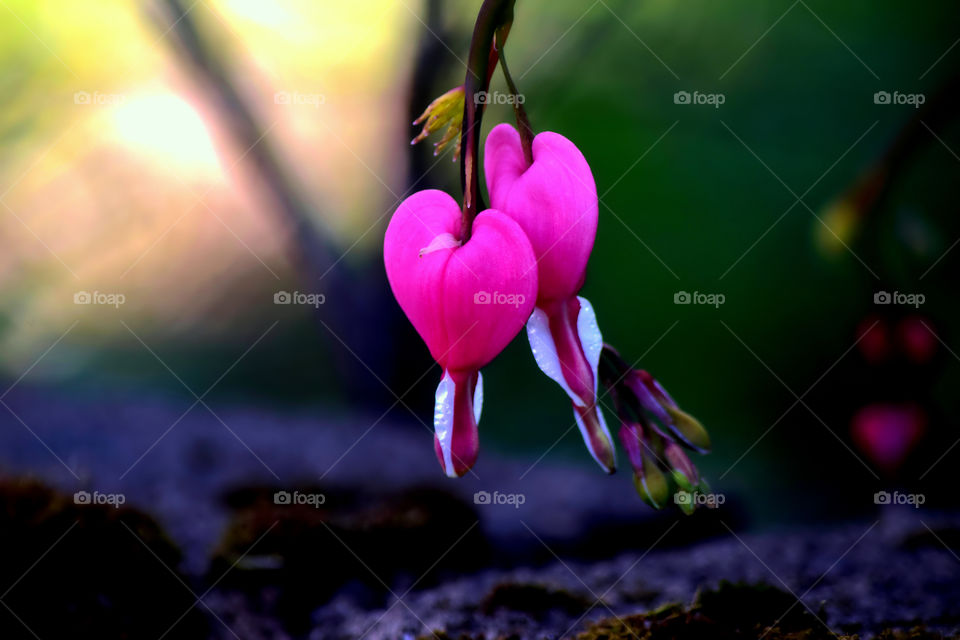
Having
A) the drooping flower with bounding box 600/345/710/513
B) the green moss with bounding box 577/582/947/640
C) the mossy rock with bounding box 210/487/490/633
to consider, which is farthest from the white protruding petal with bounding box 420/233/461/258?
the mossy rock with bounding box 210/487/490/633

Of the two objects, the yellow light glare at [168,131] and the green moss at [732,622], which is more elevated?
the yellow light glare at [168,131]

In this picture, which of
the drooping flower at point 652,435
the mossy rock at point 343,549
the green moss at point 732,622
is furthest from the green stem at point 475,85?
the mossy rock at point 343,549

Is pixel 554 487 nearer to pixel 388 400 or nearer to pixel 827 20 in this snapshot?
pixel 388 400

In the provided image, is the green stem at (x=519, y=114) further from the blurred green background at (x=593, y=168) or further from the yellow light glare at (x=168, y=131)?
the yellow light glare at (x=168, y=131)

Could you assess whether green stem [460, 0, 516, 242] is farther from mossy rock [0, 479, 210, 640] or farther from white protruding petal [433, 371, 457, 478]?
mossy rock [0, 479, 210, 640]

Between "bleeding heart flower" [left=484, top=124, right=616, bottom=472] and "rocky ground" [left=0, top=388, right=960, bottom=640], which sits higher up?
"bleeding heart flower" [left=484, top=124, right=616, bottom=472]

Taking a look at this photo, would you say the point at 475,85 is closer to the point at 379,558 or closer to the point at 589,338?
the point at 589,338

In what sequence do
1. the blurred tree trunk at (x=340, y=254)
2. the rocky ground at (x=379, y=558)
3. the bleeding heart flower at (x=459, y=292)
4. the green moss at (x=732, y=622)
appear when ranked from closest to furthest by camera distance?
the bleeding heart flower at (x=459, y=292), the green moss at (x=732, y=622), the rocky ground at (x=379, y=558), the blurred tree trunk at (x=340, y=254)

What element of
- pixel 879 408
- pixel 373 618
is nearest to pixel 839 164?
pixel 879 408
